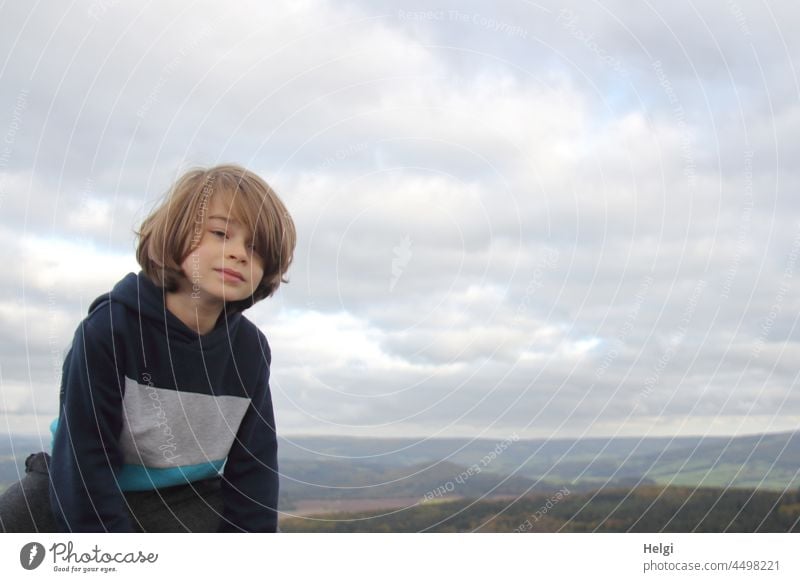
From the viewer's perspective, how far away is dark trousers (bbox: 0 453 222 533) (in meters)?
3.30

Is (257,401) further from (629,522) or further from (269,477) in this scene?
(629,522)

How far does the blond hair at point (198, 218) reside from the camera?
3.28 metres

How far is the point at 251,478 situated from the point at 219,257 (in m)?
0.97

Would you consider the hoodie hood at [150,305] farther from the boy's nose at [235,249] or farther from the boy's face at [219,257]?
the boy's nose at [235,249]

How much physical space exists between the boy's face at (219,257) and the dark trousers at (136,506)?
2.73ft

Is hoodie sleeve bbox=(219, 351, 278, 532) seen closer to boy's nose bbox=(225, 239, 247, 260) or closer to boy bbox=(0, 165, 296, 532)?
boy bbox=(0, 165, 296, 532)

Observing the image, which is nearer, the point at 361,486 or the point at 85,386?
the point at 85,386

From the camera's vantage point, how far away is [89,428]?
3.07m

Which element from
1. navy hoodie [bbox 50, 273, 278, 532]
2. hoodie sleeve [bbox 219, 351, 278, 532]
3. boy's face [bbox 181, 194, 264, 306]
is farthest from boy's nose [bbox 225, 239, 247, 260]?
hoodie sleeve [bbox 219, 351, 278, 532]

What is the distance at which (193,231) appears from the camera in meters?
3.29

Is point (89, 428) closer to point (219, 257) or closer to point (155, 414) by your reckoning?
point (155, 414)
